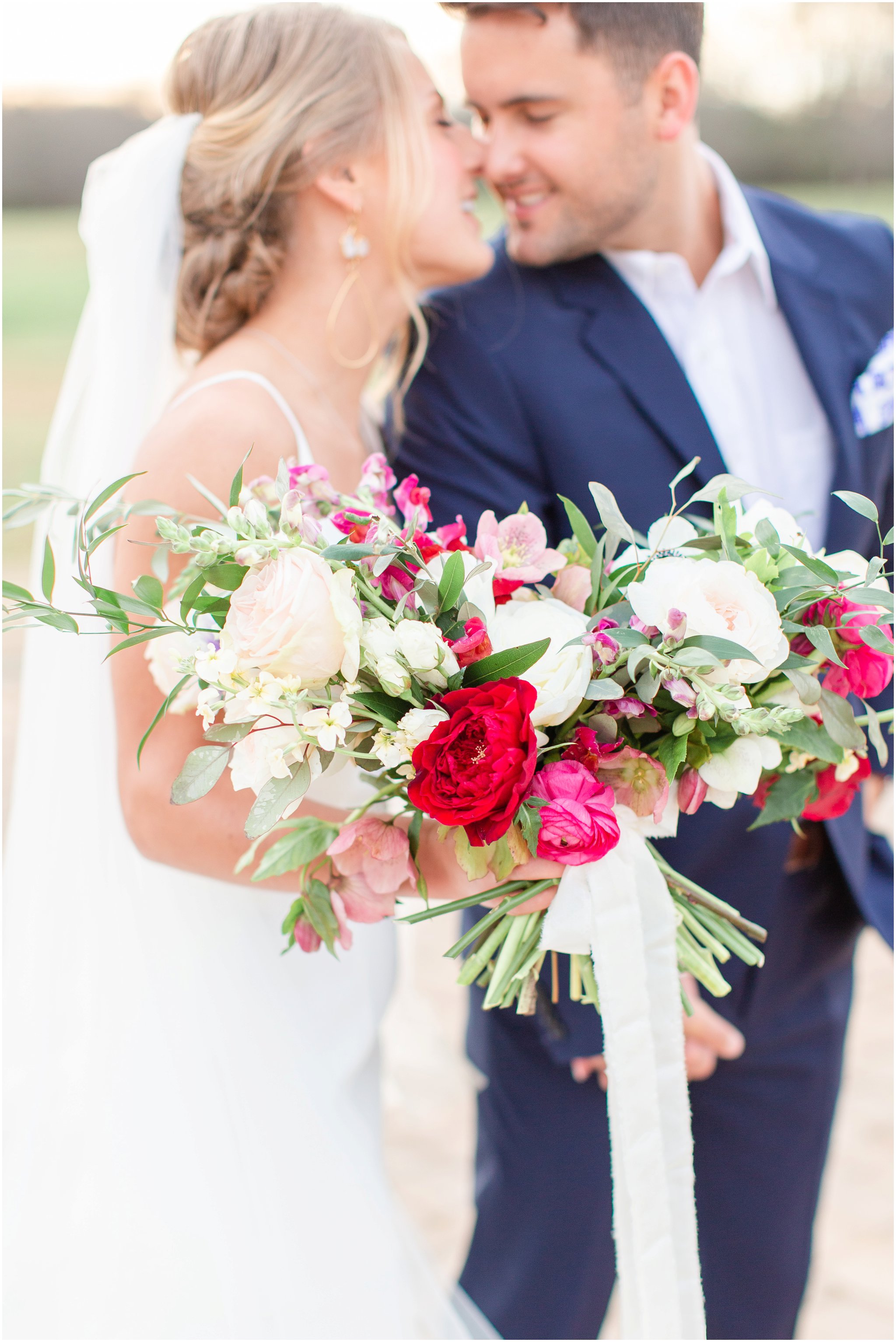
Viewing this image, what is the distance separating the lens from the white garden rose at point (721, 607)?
40.0 inches

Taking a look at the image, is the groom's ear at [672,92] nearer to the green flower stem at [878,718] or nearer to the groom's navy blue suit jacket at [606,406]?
the groom's navy blue suit jacket at [606,406]

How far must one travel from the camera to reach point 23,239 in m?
21.5

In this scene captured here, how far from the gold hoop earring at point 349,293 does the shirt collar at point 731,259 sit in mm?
477

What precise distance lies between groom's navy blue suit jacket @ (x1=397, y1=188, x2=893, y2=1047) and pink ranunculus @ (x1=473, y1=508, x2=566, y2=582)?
589 mm

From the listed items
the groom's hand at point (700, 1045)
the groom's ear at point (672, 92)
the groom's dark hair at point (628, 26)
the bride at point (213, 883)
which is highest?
the groom's dark hair at point (628, 26)

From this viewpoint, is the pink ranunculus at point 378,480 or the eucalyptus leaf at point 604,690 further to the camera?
the pink ranunculus at point 378,480

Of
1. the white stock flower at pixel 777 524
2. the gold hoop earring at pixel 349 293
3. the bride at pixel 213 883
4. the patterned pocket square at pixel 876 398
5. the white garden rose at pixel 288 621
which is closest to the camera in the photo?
the white garden rose at pixel 288 621

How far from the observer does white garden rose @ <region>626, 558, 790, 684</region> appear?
102cm

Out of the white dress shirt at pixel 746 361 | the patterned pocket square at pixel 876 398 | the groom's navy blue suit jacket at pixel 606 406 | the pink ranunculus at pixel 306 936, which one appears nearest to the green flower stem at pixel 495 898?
the pink ranunculus at pixel 306 936

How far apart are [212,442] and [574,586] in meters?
0.58

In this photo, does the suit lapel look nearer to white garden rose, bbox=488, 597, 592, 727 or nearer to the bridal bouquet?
the bridal bouquet

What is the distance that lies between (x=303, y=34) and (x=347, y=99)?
119 millimetres

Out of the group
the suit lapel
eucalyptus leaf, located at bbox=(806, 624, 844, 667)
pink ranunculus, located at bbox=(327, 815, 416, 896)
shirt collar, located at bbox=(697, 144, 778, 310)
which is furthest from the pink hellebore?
shirt collar, located at bbox=(697, 144, 778, 310)

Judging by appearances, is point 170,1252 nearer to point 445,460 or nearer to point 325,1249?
point 325,1249
